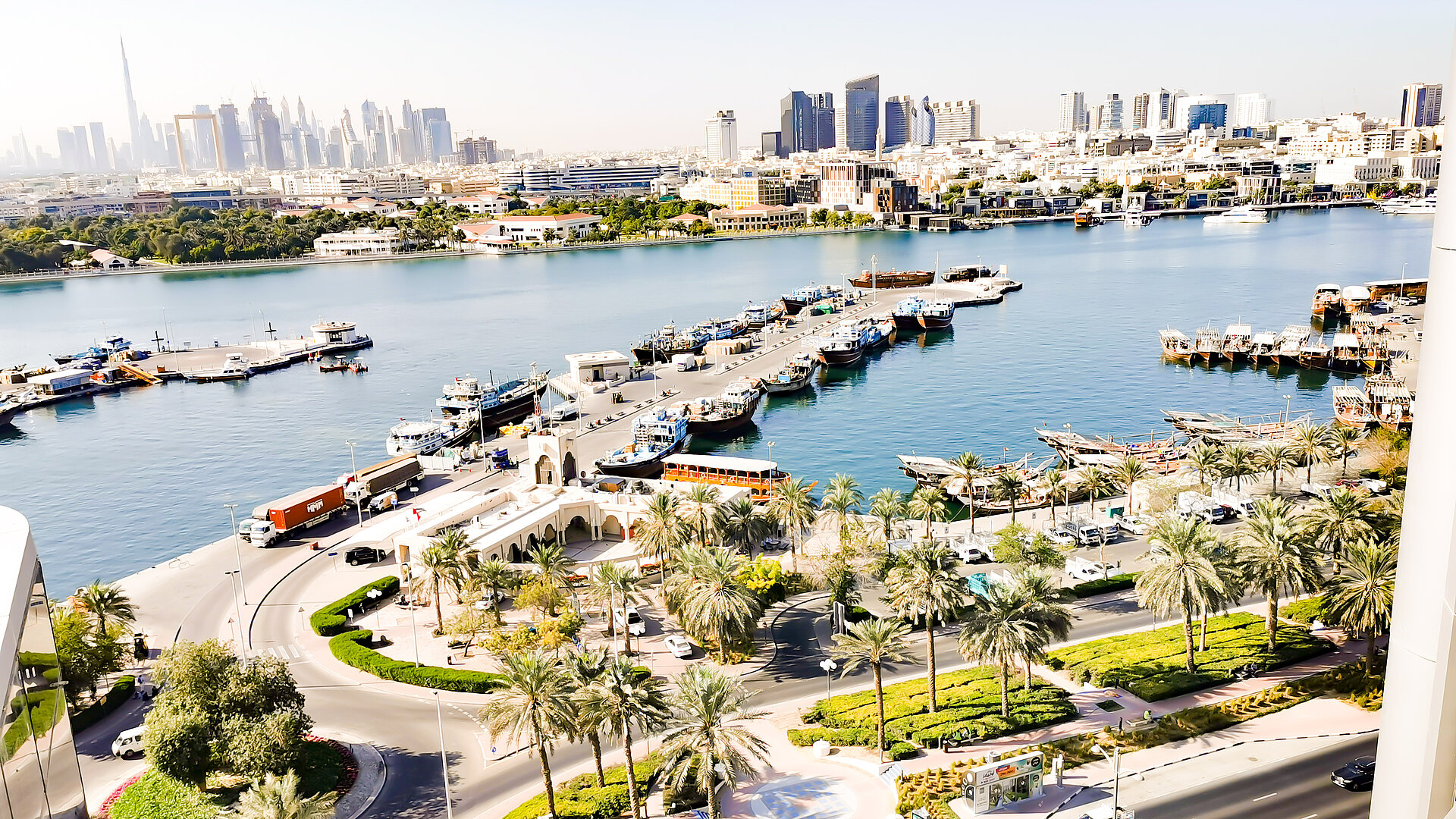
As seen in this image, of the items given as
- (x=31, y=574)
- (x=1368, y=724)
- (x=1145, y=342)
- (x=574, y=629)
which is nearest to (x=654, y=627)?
(x=574, y=629)

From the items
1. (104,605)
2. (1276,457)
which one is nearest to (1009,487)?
(1276,457)

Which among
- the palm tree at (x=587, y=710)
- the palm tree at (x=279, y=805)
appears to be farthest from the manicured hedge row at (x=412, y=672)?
the palm tree at (x=279, y=805)

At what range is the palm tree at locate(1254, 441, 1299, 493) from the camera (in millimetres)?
31922

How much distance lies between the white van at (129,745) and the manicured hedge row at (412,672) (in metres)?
4.17

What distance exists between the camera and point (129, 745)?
63.9ft

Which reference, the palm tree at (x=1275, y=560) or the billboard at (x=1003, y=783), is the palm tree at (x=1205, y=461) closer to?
the palm tree at (x=1275, y=560)

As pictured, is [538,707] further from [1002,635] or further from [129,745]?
[129,745]

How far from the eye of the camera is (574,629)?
22.4 meters

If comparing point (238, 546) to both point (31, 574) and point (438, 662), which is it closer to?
point (438, 662)

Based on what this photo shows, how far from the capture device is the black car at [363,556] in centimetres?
2892

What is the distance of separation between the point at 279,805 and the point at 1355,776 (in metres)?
15.9

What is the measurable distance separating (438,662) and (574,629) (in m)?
3.05

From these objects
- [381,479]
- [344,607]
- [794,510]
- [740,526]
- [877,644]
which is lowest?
[344,607]

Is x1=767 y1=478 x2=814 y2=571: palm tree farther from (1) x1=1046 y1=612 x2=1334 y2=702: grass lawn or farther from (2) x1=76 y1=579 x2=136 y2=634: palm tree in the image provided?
(2) x1=76 y1=579 x2=136 y2=634: palm tree
